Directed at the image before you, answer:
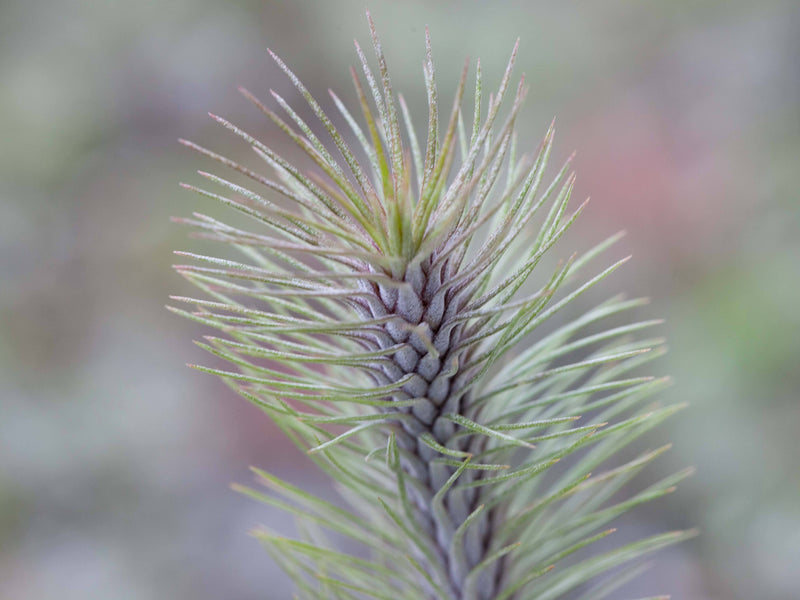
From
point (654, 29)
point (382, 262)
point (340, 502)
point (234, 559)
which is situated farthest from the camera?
point (654, 29)

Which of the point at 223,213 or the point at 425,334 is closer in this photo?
the point at 425,334

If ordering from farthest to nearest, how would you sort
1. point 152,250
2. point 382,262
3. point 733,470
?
point 152,250
point 733,470
point 382,262

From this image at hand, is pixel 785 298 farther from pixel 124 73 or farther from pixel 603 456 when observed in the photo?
pixel 124 73

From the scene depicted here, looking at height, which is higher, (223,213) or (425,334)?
(223,213)

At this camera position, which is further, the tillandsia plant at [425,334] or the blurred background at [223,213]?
the blurred background at [223,213]

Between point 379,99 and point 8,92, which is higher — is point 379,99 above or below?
below

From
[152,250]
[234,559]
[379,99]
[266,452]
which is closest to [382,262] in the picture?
[379,99]

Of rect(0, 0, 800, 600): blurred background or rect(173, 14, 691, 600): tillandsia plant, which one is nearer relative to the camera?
rect(173, 14, 691, 600): tillandsia plant

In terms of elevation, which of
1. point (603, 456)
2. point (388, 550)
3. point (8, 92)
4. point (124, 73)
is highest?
point (124, 73)
